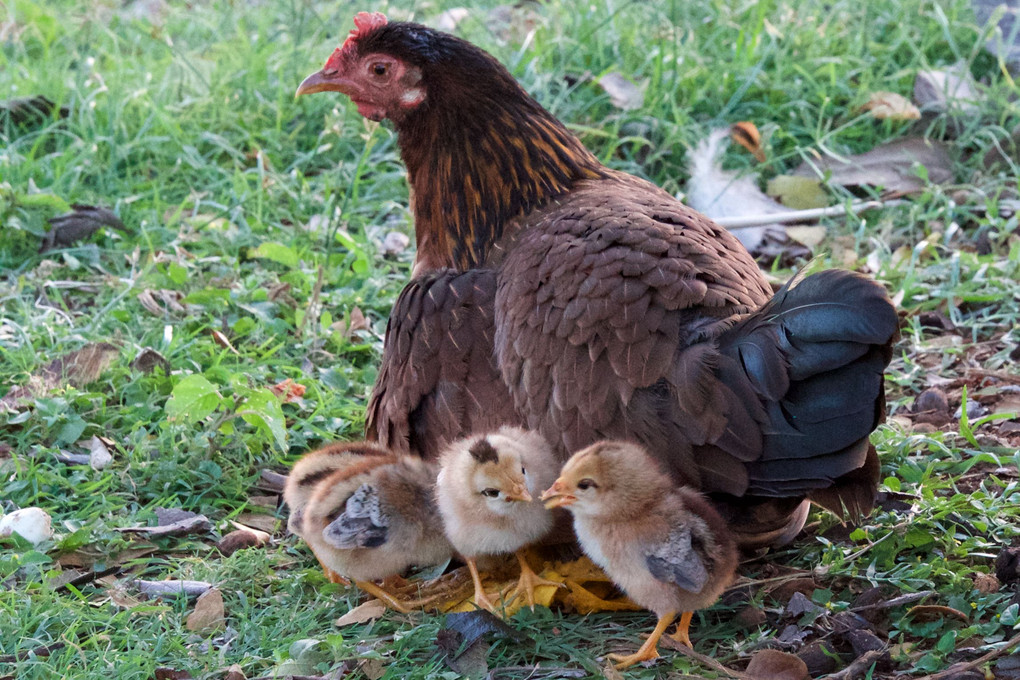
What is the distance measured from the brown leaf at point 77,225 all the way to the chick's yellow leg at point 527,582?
2.75 m

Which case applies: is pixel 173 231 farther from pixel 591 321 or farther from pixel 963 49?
pixel 963 49

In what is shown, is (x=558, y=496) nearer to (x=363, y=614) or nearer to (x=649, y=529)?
(x=649, y=529)

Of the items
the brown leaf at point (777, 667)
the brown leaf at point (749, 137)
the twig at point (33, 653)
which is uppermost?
the brown leaf at point (749, 137)

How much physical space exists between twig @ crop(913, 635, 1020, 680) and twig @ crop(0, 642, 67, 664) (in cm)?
207

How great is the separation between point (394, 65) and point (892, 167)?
105 inches

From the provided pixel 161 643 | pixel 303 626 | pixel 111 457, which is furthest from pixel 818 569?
pixel 111 457

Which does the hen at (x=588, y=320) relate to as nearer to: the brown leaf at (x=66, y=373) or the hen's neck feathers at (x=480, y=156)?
the hen's neck feathers at (x=480, y=156)

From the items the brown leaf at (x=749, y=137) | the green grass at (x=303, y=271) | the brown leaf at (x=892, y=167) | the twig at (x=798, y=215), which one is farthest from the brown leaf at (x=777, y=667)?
the brown leaf at (x=749, y=137)

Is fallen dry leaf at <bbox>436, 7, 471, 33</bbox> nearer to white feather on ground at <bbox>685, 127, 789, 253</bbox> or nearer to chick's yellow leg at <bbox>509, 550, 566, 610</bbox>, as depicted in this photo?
white feather on ground at <bbox>685, 127, 789, 253</bbox>

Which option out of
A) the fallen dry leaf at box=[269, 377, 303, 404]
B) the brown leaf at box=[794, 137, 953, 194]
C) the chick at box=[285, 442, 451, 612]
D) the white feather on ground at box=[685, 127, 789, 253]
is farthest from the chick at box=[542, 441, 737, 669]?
the brown leaf at box=[794, 137, 953, 194]

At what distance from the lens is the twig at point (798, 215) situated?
4.80 metres

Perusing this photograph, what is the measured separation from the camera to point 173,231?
4.95m

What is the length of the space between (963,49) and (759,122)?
3.78 ft

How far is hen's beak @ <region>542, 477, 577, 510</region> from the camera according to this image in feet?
8.89
